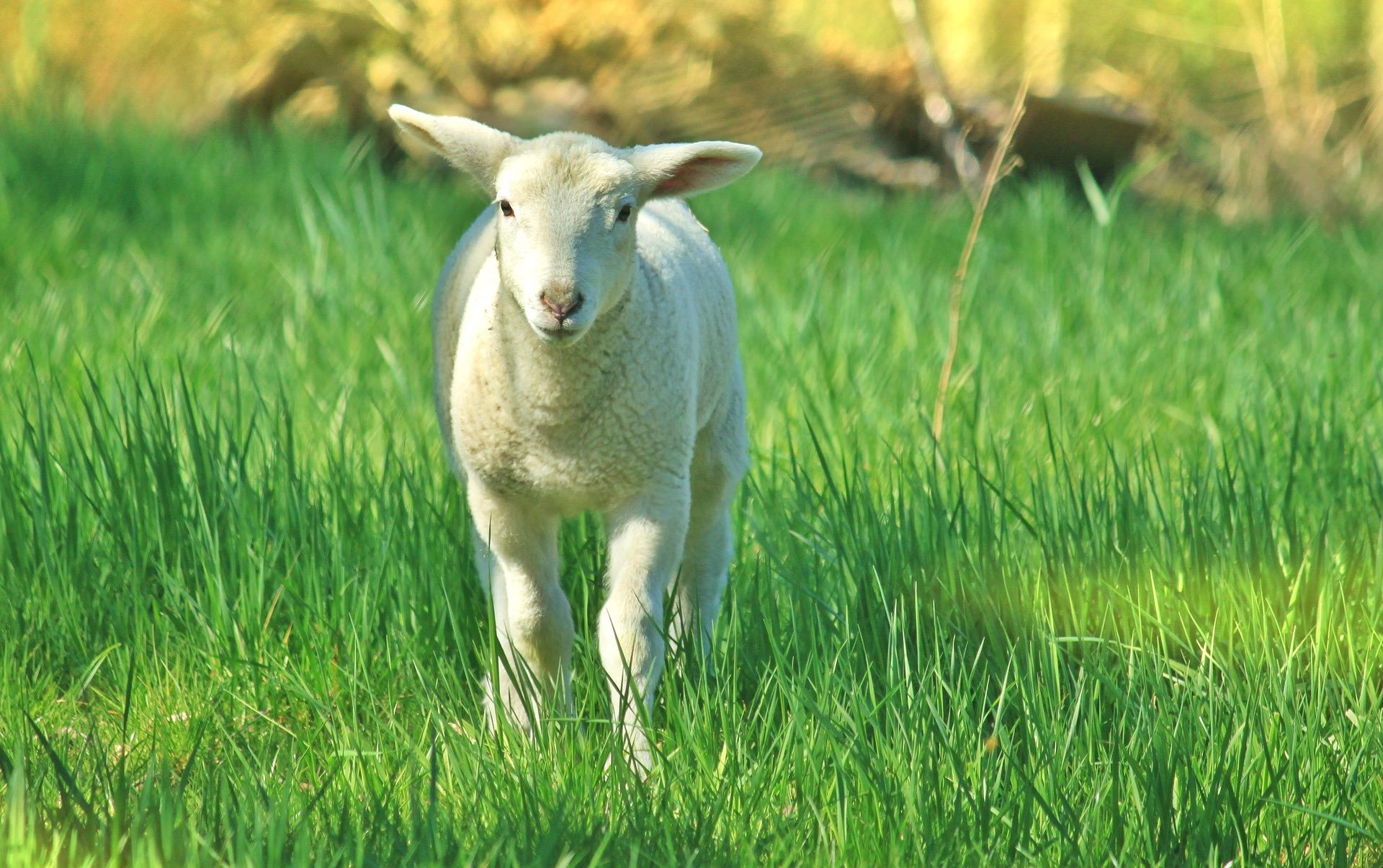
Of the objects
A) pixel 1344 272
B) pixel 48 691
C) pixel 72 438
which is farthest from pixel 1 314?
pixel 1344 272

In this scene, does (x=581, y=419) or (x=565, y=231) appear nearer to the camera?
(x=565, y=231)

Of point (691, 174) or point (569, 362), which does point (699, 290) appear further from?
point (569, 362)

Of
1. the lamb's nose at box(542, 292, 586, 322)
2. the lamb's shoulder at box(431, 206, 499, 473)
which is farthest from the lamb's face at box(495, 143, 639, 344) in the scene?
the lamb's shoulder at box(431, 206, 499, 473)

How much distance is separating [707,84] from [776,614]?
17.8 ft

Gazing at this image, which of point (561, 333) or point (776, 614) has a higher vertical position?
point (561, 333)

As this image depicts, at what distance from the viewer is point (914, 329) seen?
462cm

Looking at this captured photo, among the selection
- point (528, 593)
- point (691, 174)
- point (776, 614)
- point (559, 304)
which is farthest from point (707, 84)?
point (559, 304)

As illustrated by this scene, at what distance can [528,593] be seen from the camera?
2.49 meters

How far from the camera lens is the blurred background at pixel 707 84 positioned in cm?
755

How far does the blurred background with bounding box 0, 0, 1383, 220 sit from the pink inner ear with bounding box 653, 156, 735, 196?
4.87m

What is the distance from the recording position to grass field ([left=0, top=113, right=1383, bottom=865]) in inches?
76.5

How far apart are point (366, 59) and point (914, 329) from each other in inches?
168

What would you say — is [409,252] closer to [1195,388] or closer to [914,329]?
[914,329]

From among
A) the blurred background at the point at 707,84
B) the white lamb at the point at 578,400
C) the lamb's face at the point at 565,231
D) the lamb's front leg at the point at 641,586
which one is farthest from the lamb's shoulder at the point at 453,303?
the blurred background at the point at 707,84
